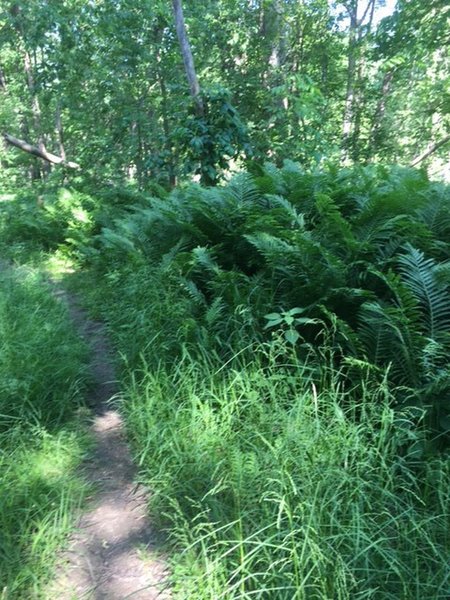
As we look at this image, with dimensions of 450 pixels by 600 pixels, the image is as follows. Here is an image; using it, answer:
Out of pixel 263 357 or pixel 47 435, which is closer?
pixel 47 435

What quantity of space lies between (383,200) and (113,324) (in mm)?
2686

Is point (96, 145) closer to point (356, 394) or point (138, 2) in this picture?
point (138, 2)

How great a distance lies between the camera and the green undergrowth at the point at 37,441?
2109mm

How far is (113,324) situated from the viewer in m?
4.63

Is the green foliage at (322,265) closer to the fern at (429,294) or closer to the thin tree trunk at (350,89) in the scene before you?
the fern at (429,294)

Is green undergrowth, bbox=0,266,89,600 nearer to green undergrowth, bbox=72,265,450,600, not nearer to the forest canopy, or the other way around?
green undergrowth, bbox=72,265,450,600

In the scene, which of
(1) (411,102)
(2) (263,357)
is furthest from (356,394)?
(1) (411,102)

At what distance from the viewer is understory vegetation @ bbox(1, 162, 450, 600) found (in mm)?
1901

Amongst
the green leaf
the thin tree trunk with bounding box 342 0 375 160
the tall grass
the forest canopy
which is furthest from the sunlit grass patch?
the thin tree trunk with bounding box 342 0 375 160

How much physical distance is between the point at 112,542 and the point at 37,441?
0.81 metres

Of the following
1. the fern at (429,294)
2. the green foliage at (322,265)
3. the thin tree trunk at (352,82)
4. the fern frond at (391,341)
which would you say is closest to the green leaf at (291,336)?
the green foliage at (322,265)

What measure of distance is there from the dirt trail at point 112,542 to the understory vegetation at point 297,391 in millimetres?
109

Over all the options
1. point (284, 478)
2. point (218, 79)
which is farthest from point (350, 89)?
point (284, 478)

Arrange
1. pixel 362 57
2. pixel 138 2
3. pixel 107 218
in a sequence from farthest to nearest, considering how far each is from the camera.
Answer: pixel 362 57 → pixel 138 2 → pixel 107 218
